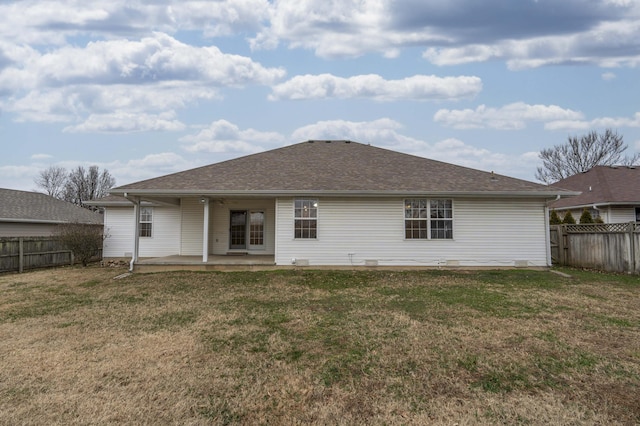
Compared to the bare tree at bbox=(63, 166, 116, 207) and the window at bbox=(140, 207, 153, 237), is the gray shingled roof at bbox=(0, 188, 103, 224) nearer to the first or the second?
the window at bbox=(140, 207, 153, 237)

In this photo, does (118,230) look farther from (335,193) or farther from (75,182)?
(75,182)

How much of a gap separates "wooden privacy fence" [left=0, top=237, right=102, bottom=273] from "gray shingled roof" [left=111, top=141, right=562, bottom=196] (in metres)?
5.08

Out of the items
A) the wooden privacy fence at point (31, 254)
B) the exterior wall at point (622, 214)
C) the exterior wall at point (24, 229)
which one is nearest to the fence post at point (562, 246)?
the exterior wall at point (622, 214)

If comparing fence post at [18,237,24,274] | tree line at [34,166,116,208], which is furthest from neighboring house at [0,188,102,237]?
tree line at [34,166,116,208]

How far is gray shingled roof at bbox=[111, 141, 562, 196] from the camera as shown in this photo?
1156cm

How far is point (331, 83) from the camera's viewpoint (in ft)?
65.6

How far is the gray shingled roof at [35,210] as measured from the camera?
18.4 m

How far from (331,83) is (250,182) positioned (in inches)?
416

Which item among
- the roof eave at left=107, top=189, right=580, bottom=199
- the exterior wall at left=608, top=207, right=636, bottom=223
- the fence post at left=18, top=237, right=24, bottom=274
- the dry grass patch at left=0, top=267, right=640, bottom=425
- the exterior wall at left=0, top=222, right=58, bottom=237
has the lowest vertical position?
the dry grass patch at left=0, top=267, right=640, bottom=425

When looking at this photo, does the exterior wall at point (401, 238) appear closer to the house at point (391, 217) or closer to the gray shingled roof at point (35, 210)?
the house at point (391, 217)

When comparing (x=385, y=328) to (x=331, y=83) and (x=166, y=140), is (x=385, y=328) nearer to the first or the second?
(x=331, y=83)

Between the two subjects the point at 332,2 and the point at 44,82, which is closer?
the point at 332,2

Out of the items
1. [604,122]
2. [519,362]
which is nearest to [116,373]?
[519,362]

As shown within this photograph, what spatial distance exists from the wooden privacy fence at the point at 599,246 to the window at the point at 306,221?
9.45 m
